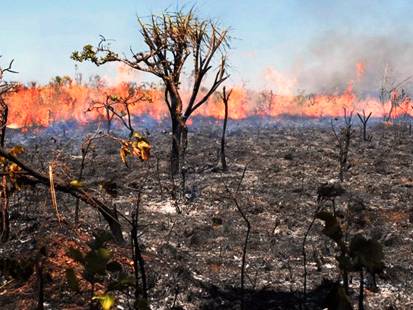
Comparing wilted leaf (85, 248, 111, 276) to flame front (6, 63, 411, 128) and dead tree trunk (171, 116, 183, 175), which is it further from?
flame front (6, 63, 411, 128)

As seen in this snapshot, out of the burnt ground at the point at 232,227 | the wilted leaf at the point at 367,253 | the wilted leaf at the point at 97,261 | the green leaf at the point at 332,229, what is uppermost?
the green leaf at the point at 332,229

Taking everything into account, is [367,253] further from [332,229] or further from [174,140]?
[174,140]

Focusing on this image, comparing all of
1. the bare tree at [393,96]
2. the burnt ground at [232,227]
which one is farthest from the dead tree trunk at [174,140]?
the bare tree at [393,96]

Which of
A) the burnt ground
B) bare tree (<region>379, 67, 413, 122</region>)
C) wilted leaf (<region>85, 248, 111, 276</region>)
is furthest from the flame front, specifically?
wilted leaf (<region>85, 248, 111, 276</region>)

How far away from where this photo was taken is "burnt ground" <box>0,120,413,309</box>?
27.7 feet

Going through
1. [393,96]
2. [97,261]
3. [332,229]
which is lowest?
[97,261]

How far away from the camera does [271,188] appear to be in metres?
17.6

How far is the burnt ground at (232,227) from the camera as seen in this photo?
27.7 ft

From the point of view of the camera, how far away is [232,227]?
13.3m

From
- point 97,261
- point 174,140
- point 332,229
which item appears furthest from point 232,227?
point 97,261

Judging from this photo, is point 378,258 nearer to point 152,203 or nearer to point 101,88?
point 152,203

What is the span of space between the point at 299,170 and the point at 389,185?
3.99 m

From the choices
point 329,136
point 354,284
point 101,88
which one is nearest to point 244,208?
point 354,284

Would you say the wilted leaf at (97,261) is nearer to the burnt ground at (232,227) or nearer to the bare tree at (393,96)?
the burnt ground at (232,227)
